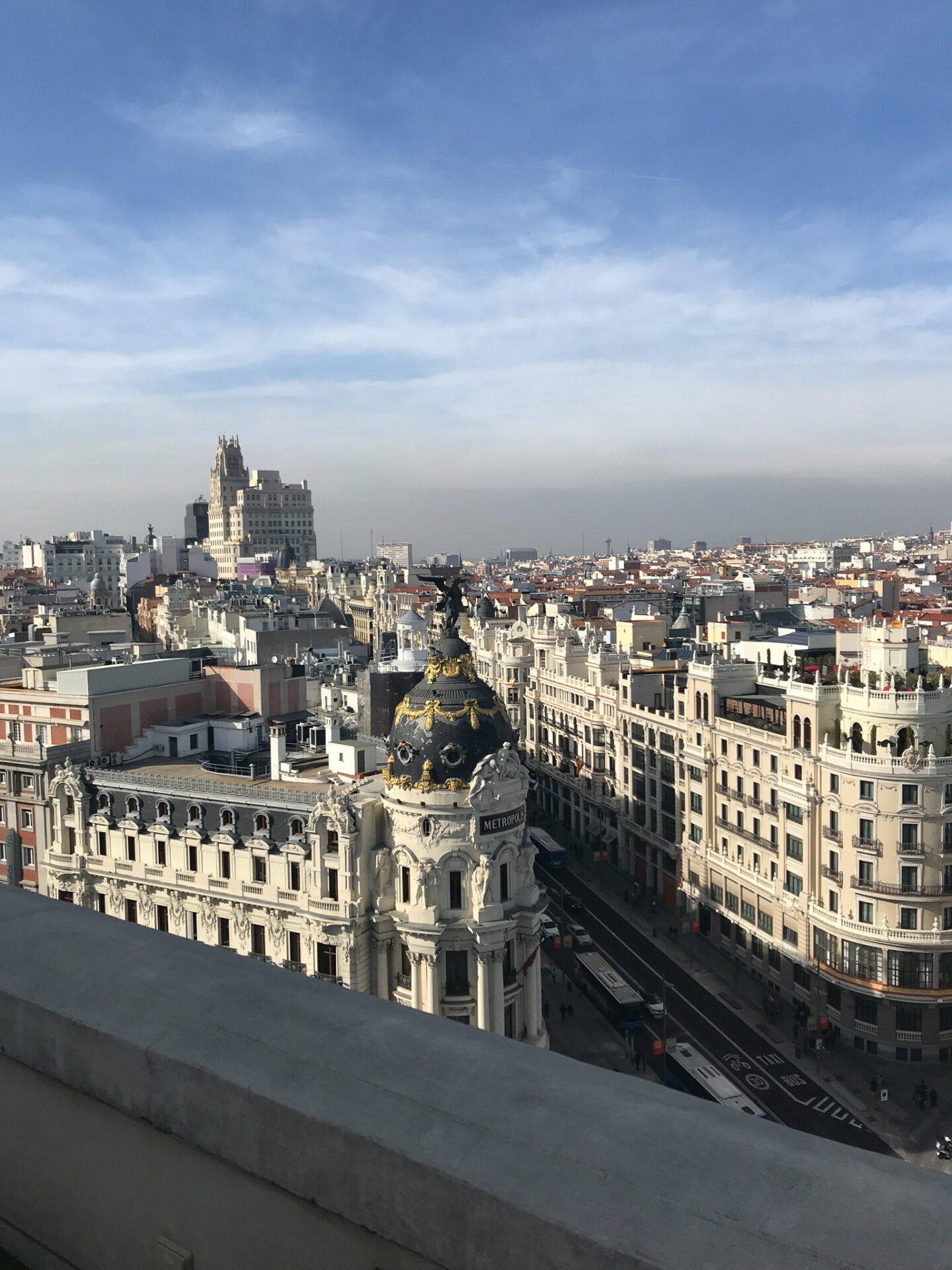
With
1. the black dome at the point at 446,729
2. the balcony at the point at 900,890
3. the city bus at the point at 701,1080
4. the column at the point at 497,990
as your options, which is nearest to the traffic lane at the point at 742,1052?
the city bus at the point at 701,1080

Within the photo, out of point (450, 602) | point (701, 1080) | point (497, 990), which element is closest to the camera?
point (497, 990)

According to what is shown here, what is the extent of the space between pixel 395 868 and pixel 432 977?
4.26 meters

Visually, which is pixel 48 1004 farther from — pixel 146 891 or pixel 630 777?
pixel 630 777

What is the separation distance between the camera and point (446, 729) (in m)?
38.8

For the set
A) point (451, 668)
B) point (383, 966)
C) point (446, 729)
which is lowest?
point (383, 966)

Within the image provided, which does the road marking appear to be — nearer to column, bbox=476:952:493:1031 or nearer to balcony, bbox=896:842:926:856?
balcony, bbox=896:842:926:856

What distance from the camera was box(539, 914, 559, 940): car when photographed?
55.4 m

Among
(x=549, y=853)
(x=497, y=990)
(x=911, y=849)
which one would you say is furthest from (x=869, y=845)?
(x=549, y=853)

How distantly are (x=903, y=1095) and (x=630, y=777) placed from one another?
99.6ft

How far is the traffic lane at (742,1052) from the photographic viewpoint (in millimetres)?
40656

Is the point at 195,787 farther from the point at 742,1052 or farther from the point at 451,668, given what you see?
the point at 742,1052

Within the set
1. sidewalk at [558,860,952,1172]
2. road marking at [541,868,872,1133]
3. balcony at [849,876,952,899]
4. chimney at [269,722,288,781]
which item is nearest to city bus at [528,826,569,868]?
sidewalk at [558,860,952,1172]

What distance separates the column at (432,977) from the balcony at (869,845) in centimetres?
2162

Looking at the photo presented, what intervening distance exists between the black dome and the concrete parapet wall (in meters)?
32.8
